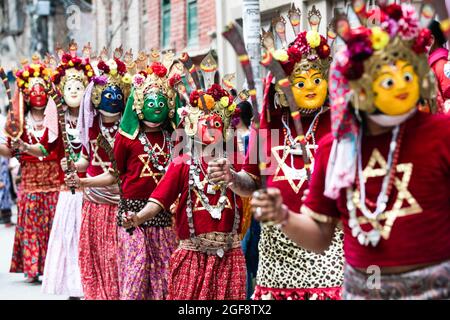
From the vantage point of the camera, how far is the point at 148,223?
7613mm

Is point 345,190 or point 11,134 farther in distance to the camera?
point 11,134

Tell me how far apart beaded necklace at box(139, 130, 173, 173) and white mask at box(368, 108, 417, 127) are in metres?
3.91

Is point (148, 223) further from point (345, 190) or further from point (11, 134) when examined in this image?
point (345, 190)

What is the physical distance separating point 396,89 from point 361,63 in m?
0.17

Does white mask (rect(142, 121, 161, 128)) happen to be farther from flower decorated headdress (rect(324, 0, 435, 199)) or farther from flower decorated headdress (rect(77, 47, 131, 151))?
flower decorated headdress (rect(324, 0, 435, 199))

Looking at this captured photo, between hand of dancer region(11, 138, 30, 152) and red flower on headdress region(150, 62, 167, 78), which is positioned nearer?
red flower on headdress region(150, 62, 167, 78)

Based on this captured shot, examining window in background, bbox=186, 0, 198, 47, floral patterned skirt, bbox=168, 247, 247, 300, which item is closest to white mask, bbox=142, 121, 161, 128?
floral patterned skirt, bbox=168, 247, 247, 300

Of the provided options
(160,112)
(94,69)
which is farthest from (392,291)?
(94,69)

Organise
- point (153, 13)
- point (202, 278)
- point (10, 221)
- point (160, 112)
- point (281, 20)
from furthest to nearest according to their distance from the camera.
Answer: point (153, 13), point (10, 221), point (160, 112), point (202, 278), point (281, 20)

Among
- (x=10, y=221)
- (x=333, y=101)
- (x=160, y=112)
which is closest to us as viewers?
(x=333, y=101)

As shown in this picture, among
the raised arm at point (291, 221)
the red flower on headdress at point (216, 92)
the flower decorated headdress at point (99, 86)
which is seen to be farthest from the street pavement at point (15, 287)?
the raised arm at point (291, 221)

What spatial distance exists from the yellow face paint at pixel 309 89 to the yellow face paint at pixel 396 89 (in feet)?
5.97

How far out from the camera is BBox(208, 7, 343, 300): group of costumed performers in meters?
5.55

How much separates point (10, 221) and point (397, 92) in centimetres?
1476
